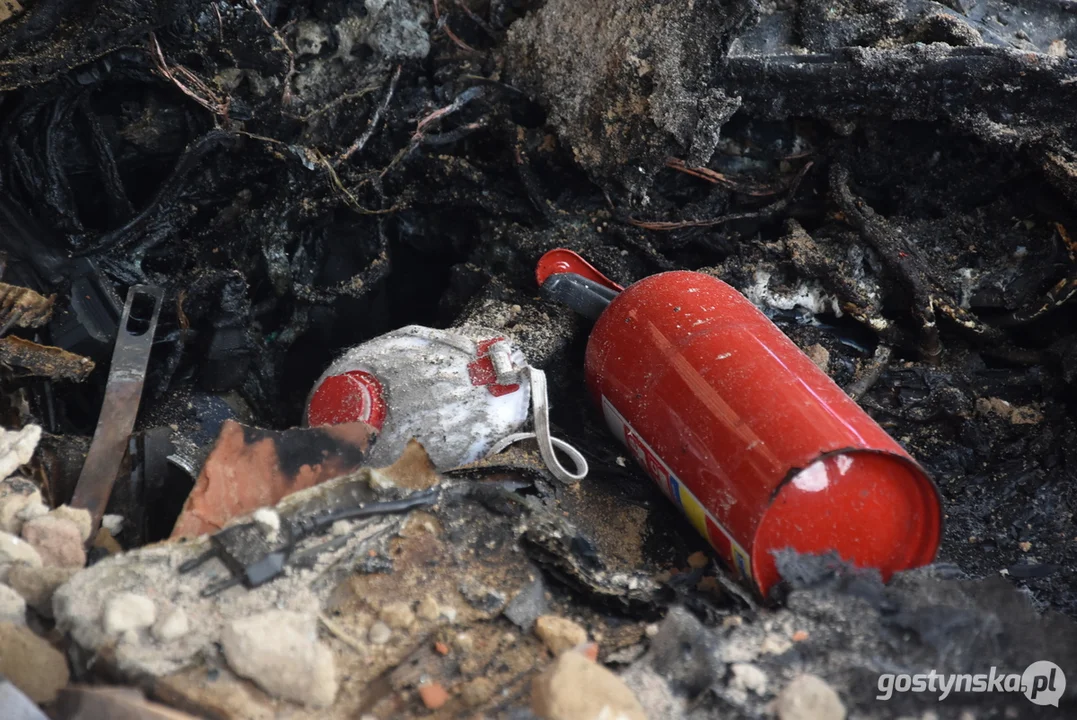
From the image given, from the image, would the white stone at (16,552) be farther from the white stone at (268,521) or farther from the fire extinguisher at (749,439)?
the fire extinguisher at (749,439)

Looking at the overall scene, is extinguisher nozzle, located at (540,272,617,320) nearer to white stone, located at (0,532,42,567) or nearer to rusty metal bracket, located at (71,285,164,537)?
rusty metal bracket, located at (71,285,164,537)

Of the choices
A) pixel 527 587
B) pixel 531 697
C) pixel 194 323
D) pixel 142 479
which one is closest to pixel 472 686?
pixel 531 697

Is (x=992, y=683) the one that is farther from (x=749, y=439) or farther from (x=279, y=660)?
(x=279, y=660)

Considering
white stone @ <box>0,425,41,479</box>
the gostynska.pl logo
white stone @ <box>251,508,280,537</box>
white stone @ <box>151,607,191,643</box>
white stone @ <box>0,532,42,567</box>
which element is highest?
white stone @ <box>0,425,41,479</box>

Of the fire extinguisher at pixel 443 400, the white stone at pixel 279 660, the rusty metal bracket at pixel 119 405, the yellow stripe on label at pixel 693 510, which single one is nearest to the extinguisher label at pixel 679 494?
the yellow stripe on label at pixel 693 510

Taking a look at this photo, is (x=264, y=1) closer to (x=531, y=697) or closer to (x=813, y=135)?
(x=813, y=135)

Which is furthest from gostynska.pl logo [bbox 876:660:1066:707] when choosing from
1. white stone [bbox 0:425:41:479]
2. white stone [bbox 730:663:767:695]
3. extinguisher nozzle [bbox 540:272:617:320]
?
white stone [bbox 0:425:41:479]
